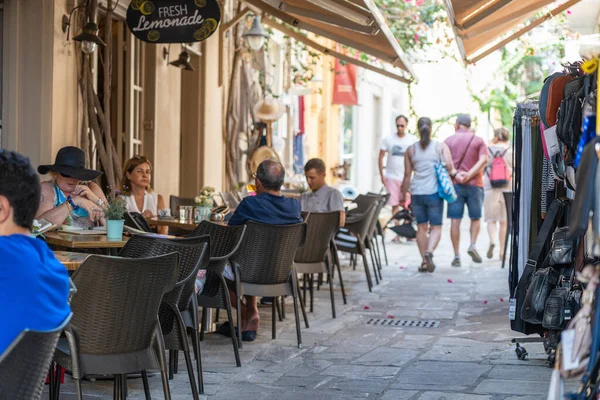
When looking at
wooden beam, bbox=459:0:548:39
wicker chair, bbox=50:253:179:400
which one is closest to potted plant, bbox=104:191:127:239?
wicker chair, bbox=50:253:179:400

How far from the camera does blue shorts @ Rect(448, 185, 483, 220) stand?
1303 centimetres

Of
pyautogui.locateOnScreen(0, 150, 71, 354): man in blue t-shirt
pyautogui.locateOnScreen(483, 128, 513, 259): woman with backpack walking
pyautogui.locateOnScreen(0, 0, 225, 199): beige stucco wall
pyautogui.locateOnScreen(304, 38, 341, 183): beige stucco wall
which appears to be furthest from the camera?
pyautogui.locateOnScreen(304, 38, 341, 183): beige stucco wall

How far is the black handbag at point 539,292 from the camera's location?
5426 mm

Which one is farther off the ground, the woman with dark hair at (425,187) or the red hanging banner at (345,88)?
the red hanging banner at (345,88)

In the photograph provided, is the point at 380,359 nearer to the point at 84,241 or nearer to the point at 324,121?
the point at 84,241

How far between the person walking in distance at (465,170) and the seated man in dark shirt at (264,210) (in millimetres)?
5763

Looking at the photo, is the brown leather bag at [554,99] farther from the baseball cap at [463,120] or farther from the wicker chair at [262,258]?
the baseball cap at [463,120]

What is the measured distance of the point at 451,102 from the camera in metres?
29.7

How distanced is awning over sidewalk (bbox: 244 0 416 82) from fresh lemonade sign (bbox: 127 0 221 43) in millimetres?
865

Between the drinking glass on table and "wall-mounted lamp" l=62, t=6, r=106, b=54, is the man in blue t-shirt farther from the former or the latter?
"wall-mounted lamp" l=62, t=6, r=106, b=54

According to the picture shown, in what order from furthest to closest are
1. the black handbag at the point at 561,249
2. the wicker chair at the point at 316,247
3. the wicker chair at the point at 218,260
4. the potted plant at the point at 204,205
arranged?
the wicker chair at the point at 316,247, the potted plant at the point at 204,205, the wicker chair at the point at 218,260, the black handbag at the point at 561,249

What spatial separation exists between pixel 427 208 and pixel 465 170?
0.92m

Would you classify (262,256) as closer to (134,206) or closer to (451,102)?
(134,206)

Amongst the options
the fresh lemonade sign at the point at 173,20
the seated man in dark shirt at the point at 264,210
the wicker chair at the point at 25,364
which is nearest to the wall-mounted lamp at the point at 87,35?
the fresh lemonade sign at the point at 173,20
